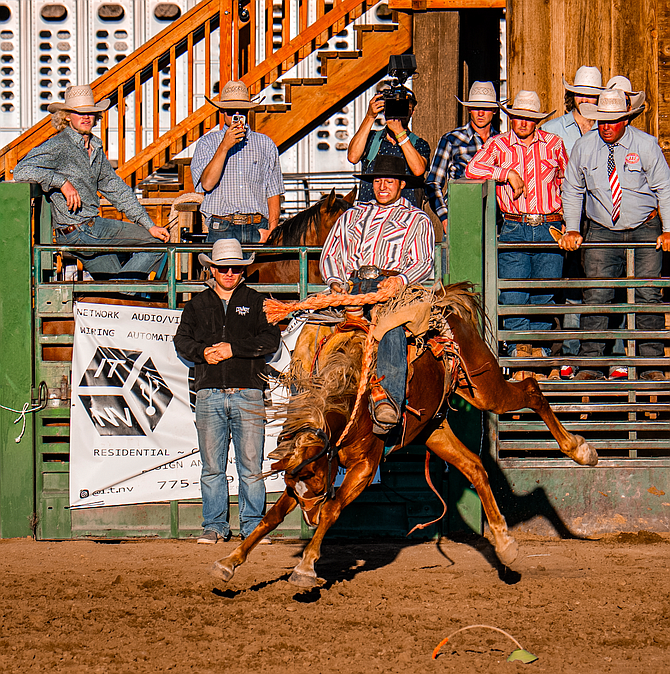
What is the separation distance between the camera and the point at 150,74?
476 inches

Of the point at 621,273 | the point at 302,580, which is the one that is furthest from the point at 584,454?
the point at 302,580

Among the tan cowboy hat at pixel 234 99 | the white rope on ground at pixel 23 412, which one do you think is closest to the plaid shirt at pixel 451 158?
the tan cowboy hat at pixel 234 99

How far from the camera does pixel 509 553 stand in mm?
6484

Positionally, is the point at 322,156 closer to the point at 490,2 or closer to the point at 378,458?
the point at 490,2

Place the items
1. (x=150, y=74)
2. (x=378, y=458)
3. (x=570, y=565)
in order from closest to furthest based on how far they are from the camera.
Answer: (x=378, y=458)
(x=570, y=565)
(x=150, y=74)

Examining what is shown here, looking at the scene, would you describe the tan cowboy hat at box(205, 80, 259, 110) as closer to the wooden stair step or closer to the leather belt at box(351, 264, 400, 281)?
the wooden stair step

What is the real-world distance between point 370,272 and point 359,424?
3.43 feet

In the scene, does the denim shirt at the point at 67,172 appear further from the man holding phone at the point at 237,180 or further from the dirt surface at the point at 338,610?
the dirt surface at the point at 338,610

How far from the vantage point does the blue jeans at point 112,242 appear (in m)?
8.23

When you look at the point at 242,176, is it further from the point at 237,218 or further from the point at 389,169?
the point at 389,169

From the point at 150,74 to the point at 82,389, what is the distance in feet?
17.8

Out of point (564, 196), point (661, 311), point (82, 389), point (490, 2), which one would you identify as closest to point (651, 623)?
point (661, 311)

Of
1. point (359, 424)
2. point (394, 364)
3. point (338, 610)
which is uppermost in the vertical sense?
point (394, 364)

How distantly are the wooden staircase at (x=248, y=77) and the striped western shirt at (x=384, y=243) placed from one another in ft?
15.6
